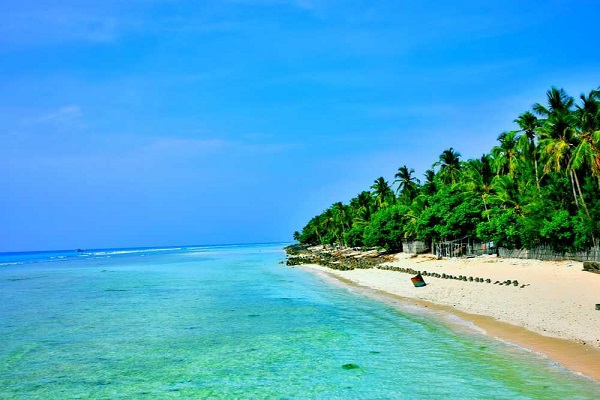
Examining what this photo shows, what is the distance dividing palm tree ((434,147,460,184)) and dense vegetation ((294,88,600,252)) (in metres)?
0.14

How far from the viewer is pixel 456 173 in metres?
63.4

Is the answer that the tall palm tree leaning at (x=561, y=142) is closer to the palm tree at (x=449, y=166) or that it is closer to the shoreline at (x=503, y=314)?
the shoreline at (x=503, y=314)

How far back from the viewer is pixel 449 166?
64125 millimetres

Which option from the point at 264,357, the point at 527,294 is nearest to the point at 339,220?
the point at 527,294

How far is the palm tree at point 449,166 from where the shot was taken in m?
63.5

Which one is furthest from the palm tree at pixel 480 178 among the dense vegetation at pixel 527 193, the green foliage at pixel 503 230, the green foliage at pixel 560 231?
the green foliage at pixel 560 231

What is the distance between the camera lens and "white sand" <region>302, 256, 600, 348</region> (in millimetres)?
15749

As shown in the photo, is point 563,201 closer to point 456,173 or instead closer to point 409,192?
point 456,173

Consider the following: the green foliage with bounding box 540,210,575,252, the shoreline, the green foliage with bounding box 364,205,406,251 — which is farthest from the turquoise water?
the green foliage with bounding box 364,205,406,251

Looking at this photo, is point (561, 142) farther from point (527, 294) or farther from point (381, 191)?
point (381, 191)

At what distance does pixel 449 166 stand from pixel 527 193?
24645mm

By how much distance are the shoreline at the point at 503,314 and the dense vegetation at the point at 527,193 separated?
337 cm

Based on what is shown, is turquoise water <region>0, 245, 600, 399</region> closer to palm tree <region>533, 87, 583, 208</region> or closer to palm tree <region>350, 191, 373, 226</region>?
palm tree <region>533, 87, 583, 208</region>

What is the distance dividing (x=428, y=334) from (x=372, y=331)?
7.78 ft
